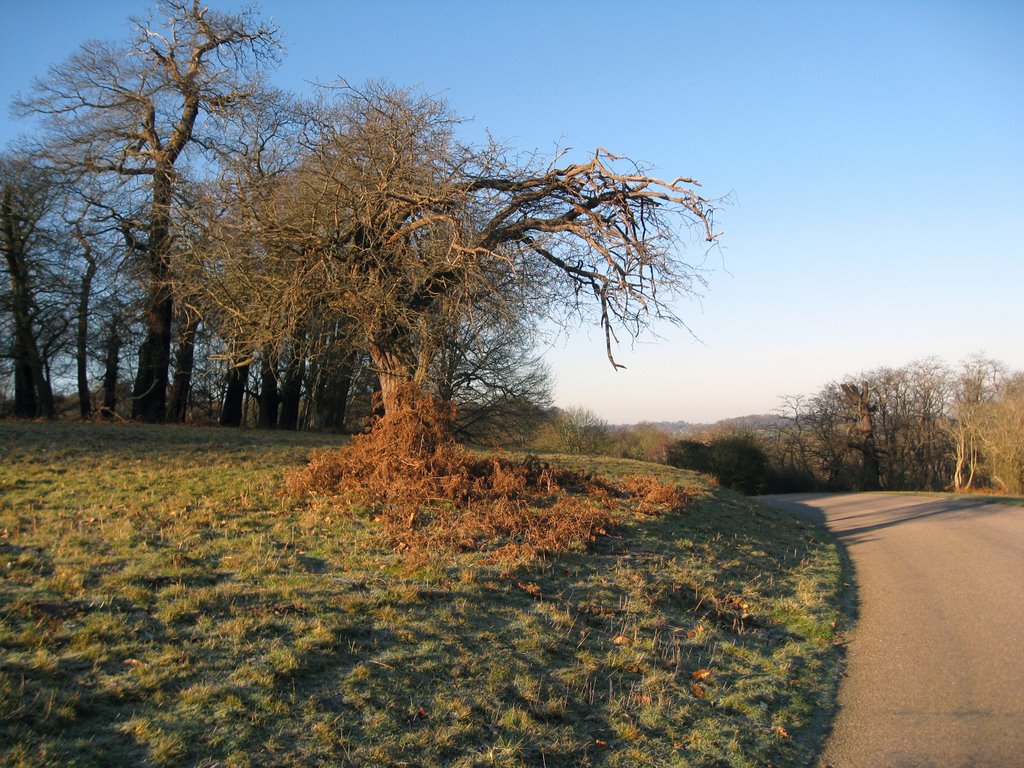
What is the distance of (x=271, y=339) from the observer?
1214cm

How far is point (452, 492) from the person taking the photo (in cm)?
1041

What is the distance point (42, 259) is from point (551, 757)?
85.4 feet

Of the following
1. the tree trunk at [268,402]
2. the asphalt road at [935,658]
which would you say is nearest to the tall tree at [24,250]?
the tree trunk at [268,402]

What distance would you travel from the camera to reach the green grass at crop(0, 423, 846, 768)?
4.25 meters

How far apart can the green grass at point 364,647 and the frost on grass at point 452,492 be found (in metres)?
0.44

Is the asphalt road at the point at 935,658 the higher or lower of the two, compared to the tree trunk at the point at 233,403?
lower

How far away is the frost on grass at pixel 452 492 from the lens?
8.78 m

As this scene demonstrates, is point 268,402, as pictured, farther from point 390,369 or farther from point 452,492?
point 452,492

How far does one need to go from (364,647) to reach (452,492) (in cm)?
497

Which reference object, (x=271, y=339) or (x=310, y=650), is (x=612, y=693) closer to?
(x=310, y=650)

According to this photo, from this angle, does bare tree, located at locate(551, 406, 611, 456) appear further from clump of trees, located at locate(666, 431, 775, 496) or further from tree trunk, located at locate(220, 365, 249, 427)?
tree trunk, located at locate(220, 365, 249, 427)

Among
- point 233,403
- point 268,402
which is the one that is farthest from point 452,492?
point 268,402

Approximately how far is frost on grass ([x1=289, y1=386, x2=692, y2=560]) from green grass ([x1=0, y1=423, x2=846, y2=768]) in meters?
0.44

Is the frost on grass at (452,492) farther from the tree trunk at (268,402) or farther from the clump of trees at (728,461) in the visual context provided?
the clump of trees at (728,461)
